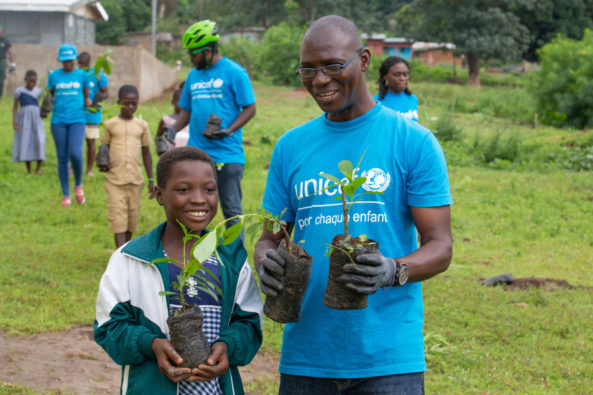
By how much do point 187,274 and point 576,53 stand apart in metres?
20.1

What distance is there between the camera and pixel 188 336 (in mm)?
2543

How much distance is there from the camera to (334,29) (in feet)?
8.61

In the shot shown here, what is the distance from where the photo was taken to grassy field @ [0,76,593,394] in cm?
520

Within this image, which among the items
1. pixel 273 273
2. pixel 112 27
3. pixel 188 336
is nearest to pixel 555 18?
pixel 112 27

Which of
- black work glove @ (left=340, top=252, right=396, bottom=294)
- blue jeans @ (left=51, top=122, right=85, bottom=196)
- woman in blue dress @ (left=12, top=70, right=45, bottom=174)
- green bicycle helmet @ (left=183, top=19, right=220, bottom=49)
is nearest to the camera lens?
black work glove @ (left=340, top=252, right=396, bottom=294)

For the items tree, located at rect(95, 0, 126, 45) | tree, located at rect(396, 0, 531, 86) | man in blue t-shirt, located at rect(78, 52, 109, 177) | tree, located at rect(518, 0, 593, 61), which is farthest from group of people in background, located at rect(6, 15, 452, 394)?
tree, located at rect(95, 0, 126, 45)

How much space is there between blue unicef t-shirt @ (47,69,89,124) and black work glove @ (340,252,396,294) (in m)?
8.04

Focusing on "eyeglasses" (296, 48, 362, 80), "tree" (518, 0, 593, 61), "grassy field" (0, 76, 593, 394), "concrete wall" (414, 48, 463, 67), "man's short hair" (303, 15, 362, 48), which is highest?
"tree" (518, 0, 593, 61)

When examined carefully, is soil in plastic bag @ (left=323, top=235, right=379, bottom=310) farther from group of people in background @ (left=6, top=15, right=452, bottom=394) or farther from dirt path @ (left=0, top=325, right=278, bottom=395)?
dirt path @ (left=0, top=325, right=278, bottom=395)

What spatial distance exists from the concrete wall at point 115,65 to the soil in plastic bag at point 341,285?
18815mm

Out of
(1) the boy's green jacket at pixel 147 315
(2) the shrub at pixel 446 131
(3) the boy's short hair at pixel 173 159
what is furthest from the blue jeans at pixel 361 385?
(2) the shrub at pixel 446 131

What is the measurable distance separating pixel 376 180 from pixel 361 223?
0.16 m

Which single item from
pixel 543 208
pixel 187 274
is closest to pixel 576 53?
pixel 543 208

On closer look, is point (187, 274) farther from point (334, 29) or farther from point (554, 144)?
point (554, 144)
